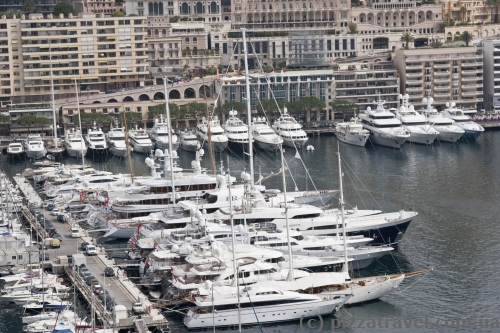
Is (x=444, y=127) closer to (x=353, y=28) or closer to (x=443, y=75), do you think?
(x=443, y=75)

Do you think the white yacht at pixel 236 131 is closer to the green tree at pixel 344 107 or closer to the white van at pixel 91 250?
the green tree at pixel 344 107

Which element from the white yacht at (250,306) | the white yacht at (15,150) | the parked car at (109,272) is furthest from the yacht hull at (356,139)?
the white yacht at (250,306)

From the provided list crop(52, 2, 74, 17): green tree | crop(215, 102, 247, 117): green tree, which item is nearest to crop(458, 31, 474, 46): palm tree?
crop(215, 102, 247, 117): green tree

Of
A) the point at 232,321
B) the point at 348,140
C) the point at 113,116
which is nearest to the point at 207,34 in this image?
the point at 113,116

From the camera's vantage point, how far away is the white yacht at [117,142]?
77.4m

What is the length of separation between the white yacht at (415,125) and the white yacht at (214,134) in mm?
10805

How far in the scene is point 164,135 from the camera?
80.9 meters

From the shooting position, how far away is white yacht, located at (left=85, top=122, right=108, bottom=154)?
257 ft

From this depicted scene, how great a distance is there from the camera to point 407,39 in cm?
9719

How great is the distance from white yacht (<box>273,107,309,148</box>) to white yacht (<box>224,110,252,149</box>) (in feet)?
6.96

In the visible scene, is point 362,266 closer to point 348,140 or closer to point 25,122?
point 348,140

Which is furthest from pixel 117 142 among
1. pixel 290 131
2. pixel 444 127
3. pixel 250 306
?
pixel 250 306

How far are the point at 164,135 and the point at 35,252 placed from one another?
33.1 meters

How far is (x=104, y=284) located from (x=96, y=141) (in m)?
36.1
